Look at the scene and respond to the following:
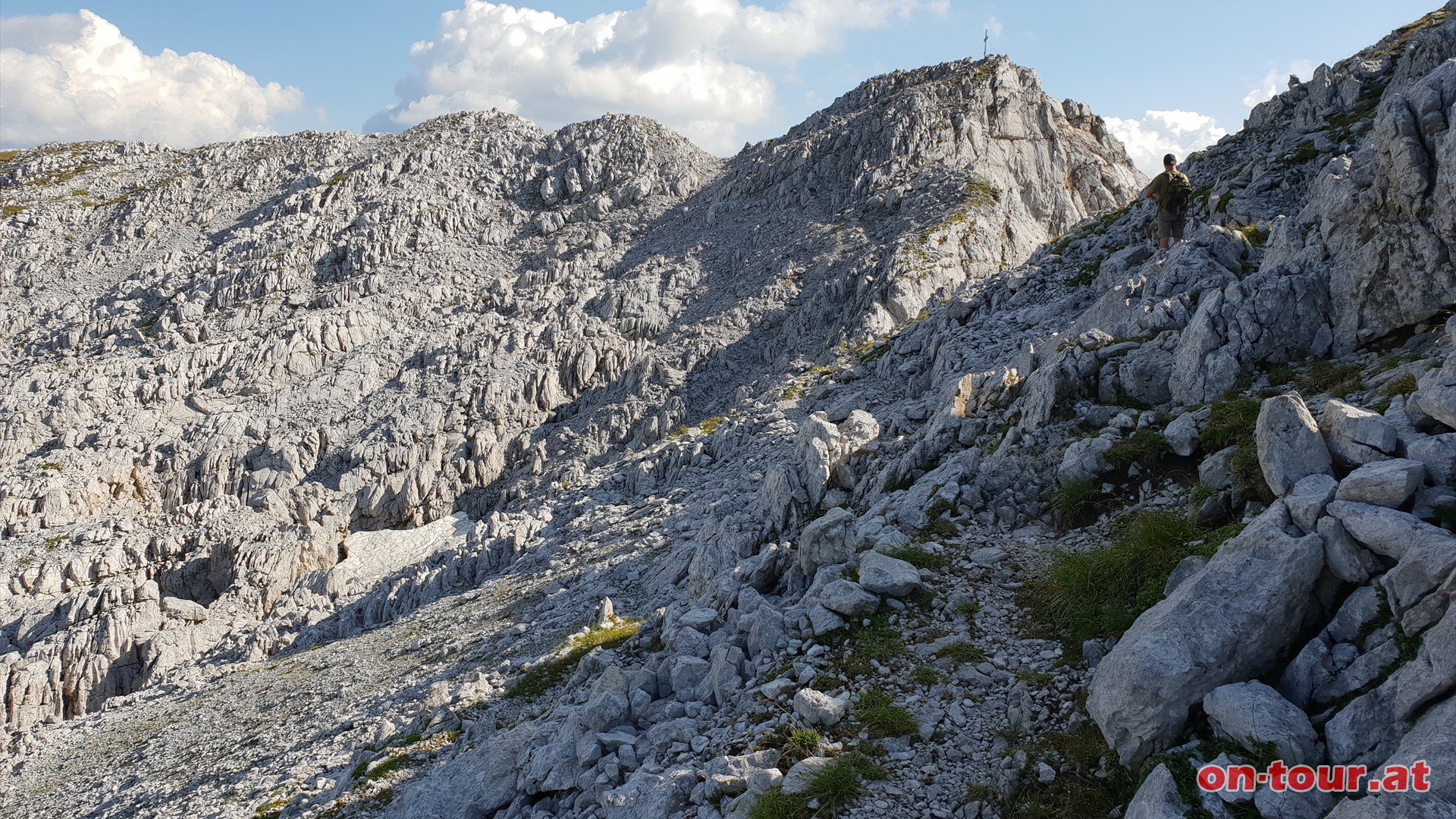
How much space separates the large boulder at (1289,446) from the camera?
855 cm

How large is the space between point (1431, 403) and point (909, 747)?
23.4ft

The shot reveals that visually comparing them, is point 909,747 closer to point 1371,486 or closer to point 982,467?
point 1371,486

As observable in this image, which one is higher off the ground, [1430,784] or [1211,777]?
[1430,784]

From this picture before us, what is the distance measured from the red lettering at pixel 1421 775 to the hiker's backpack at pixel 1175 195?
2639cm

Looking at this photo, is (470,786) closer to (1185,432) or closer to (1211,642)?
(1211,642)

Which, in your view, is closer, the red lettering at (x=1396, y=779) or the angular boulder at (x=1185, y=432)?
the red lettering at (x=1396, y=779)

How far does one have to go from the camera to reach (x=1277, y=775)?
5.84 m

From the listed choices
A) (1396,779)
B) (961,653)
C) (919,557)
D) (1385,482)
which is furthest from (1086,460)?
(1396,779)

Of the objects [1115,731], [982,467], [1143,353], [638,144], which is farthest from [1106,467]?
[638,144]

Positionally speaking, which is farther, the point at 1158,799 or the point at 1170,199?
the point at 1170,199

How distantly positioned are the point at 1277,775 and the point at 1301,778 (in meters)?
0.17

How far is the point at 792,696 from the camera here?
10297 mm

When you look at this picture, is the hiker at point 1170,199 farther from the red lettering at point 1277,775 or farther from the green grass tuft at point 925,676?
the red lettering at point 1277,775

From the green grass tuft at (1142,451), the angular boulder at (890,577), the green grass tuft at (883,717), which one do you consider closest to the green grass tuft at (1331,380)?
the green grass tuft at (1142,451)
